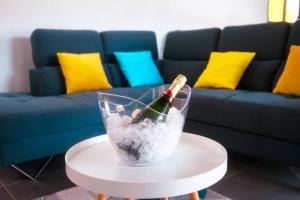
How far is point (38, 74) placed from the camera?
2.49 metres

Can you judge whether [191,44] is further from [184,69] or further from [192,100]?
[192,100]

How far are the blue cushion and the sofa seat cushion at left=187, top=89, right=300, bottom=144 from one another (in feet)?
2.31

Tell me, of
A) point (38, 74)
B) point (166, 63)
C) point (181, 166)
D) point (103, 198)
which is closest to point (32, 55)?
point (38, 74)

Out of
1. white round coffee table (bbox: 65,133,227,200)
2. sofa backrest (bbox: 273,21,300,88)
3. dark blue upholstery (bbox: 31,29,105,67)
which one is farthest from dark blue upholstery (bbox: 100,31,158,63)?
white round coffee table (bbox: 65,133,227,200)

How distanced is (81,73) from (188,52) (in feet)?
3.74

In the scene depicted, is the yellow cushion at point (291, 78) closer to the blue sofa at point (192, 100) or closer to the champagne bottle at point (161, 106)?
the blue sofa at point (192, 100)

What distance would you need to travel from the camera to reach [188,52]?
3090 millimetres

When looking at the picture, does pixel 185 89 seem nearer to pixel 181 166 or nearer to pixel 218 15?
pixel 181 166

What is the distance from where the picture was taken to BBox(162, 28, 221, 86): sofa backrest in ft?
9.57

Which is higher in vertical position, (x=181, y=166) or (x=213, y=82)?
(x=181, y=166)

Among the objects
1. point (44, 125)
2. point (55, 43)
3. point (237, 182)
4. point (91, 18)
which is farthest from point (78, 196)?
point (91, 18)

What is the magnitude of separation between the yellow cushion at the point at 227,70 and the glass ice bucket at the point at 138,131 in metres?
1.56

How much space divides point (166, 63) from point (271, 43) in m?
1.12

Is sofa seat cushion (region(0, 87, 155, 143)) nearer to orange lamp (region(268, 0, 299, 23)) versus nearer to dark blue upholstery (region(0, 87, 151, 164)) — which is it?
dark blue upholstery (region(0, 87, 151, 164))
